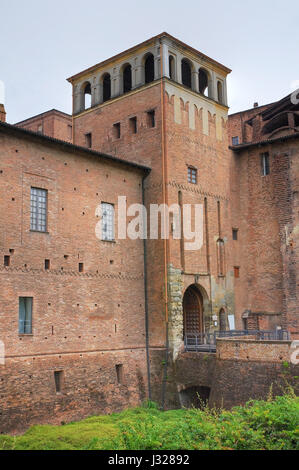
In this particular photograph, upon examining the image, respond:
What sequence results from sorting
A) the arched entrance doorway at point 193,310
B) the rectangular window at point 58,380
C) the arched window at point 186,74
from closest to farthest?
1. the rectangular window at point 58,380
2. the arched entrance doorway at point 193,310
3. the arched window at point 186,74

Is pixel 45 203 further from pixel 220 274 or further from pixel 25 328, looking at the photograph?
pixel 220 274

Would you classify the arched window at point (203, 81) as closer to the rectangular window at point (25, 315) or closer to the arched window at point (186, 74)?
the arched window at point (186, 74)

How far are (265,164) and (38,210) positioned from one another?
1329 centimetres

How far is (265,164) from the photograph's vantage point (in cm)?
2733

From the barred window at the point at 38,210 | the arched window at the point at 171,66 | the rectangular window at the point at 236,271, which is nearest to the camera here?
the barred window at the point at 38,210

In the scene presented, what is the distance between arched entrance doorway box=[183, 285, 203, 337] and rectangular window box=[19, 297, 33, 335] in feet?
29.9

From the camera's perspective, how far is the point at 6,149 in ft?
60.0

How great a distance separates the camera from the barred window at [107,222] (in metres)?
21.6

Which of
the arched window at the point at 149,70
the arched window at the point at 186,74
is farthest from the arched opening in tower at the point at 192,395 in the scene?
the arched window at the point at 149,70

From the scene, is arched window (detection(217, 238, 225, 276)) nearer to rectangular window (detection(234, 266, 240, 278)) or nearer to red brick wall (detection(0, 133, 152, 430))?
rectangular window (detection(234, 266, 240, 278))

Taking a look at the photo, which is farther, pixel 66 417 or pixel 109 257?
pixel 109 257

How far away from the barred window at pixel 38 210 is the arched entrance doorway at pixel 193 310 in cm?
875

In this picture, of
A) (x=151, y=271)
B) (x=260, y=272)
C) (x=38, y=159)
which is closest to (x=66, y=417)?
(x=151, y=271)

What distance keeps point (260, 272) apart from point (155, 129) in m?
9.04
